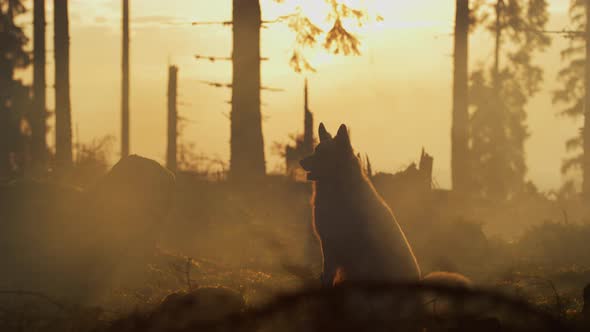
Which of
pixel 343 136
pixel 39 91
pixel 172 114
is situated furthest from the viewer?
pixel 172 114

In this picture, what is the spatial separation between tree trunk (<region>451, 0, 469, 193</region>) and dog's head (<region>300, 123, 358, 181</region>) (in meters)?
18.1

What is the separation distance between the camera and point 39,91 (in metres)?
28.7

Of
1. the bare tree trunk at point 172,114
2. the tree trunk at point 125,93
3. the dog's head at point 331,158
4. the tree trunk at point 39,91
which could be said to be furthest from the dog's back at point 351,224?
the bare tree trunk at point 172,114

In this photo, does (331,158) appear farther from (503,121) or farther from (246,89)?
(503,121)

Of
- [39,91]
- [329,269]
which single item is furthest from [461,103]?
[329,269]

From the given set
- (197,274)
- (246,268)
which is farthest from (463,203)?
(197,274)

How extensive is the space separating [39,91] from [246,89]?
52.4 ft

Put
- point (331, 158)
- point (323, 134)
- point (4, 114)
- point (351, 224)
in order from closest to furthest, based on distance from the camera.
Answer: point (351, 224) < point (331, 158) < point (323, 134) < point (4, 114)

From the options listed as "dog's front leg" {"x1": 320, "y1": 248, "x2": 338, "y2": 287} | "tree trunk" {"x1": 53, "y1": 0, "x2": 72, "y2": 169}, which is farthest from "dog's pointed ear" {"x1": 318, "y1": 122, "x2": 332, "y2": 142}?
"tree trunk" {"x1": 53, "y1": 0, "x2": 72, "y2": 169}

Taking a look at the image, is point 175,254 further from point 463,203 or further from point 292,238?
point 463,203

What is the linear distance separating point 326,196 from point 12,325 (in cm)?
329

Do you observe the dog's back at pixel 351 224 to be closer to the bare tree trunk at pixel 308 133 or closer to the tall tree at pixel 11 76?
the bare tree trunk at pixel 308 133

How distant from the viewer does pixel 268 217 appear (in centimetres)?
1570

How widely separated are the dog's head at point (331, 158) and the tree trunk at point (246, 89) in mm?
9058
